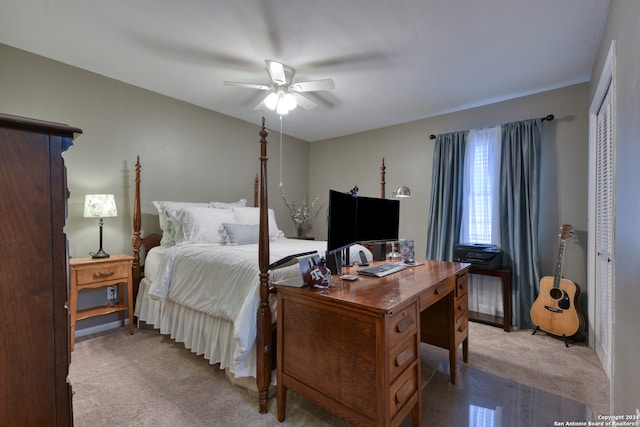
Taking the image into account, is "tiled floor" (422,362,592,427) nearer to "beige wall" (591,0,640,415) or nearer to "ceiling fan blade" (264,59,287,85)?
"beige wall" (591,0,640,415)

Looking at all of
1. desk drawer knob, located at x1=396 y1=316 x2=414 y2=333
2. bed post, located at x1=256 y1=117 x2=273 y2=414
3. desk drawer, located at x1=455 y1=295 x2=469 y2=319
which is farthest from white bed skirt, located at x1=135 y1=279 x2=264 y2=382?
desk drawer, located at x1=455 y1=295 x2=469 y2=319

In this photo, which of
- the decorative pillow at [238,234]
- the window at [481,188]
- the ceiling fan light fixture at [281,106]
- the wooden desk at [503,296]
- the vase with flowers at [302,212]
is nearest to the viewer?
the ceiling fan light fixture at [281,106]

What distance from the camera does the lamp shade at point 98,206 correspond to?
102 inches

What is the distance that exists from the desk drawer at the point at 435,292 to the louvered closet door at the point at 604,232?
1.19 metres

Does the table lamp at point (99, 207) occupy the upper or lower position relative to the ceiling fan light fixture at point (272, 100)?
lower

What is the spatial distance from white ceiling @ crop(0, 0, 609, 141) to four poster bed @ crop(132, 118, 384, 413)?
0.89 metres

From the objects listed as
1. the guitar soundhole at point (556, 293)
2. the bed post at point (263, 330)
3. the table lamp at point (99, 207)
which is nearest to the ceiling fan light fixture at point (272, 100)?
the bed post at point (263, 330)

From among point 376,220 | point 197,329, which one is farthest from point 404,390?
point 197,329

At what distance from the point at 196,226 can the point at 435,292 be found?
2.31 meters

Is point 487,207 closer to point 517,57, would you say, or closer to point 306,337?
point 517,57

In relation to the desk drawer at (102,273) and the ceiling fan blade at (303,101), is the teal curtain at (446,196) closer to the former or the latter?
the ceiling fan blade at (303,101)

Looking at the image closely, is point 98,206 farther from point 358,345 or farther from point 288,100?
point 358,345

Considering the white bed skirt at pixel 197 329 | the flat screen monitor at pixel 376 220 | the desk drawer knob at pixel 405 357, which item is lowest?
the white bed skirt at pixel 197 329

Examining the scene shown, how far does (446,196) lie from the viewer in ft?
11.8
